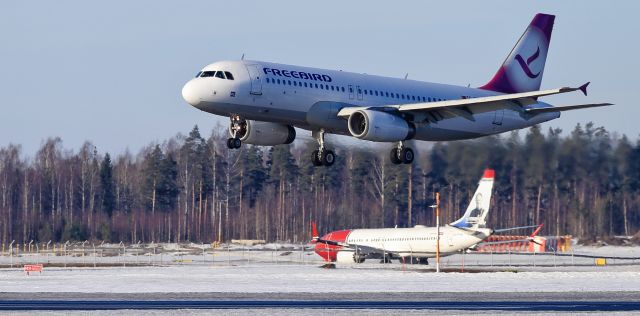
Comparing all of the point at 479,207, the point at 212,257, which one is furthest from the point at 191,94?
the point at 212,257

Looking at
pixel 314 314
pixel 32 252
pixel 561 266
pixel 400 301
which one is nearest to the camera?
pixel 314 314

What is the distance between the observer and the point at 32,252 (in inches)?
4382

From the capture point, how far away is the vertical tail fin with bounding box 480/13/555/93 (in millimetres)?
72250

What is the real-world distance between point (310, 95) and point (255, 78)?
2984 mm

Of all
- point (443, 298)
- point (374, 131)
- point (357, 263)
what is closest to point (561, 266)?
point (357, 263)

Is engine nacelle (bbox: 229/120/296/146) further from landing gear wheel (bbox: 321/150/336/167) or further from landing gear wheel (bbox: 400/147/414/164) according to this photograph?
landing gear wheel (bbox: 400/147/414/164)

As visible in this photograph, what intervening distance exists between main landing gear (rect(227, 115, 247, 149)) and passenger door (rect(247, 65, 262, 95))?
1.99 meters

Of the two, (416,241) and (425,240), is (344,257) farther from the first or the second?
(425,240)

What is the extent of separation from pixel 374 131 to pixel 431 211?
182 feet

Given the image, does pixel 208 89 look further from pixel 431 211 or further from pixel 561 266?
pixel 431 211

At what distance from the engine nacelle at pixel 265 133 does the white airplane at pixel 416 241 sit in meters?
20.2

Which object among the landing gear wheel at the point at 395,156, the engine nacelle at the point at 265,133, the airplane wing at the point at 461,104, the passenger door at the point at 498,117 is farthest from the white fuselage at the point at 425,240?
the engine nacelle at the point at 265,133

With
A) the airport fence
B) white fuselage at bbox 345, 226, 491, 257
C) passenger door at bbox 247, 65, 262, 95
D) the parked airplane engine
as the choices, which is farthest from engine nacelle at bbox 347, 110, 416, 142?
the parked airplane engine

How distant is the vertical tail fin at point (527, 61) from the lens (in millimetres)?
72250
